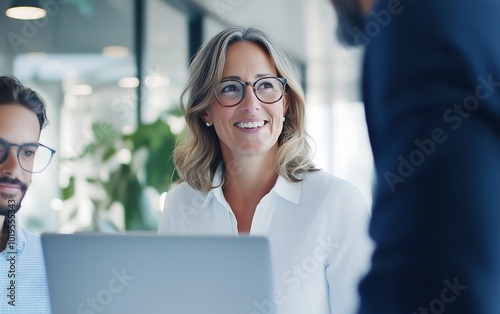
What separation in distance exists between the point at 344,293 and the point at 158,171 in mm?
3835

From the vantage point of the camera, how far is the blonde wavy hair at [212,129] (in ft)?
6.70

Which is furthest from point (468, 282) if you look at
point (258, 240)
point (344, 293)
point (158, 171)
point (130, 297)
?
point (158, 171)

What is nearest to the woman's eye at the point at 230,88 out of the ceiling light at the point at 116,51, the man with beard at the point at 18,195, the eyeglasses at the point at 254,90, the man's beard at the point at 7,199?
the eyeglasses at the point at 254,90

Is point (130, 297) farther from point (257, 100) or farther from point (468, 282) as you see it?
point (257, 100)

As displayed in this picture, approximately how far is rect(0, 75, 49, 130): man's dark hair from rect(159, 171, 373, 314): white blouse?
51 cm

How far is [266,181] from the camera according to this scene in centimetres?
208

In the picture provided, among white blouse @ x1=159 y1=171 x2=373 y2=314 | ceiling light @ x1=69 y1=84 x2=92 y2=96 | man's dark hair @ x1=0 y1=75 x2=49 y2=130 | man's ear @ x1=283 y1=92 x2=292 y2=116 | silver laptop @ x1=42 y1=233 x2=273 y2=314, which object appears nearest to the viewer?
silver laptop @ x1=42 y1=233 x2=273 y2=314

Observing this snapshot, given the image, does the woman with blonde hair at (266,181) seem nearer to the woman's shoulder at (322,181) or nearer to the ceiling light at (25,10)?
the woman's shoulder at (322,181)

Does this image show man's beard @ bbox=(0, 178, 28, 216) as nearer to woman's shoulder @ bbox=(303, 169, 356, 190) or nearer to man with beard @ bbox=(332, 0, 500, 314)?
woman's shoulder @ bbox=(303, 169, 356, 190)

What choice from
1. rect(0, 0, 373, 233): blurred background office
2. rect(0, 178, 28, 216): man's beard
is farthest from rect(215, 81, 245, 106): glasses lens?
rect(0, 0, 373, 233): blurred background office

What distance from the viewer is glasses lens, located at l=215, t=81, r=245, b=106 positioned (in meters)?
2.06

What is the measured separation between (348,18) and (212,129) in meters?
1.51

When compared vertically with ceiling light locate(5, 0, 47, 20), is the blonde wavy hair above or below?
below

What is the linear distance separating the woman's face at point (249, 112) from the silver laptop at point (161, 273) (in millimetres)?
843
